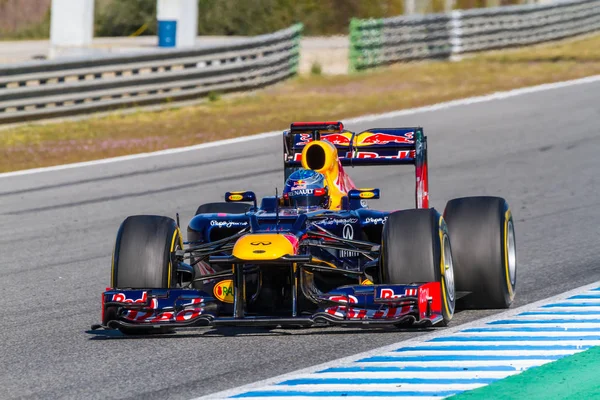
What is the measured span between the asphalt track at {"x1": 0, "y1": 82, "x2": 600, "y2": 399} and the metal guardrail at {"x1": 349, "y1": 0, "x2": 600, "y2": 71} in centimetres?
663

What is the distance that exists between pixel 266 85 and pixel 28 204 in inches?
468

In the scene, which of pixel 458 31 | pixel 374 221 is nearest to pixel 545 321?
pixel 374 221

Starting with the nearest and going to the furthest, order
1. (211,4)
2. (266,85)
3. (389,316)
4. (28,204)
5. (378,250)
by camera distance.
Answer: (389,316) → (378,250) → (28,204) → (266,85) → (211,4)

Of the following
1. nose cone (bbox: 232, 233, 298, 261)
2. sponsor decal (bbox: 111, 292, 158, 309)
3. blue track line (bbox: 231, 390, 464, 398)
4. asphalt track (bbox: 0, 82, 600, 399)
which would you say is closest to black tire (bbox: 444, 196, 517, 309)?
asphalt track (bbox: 0, 82, 600, 399)

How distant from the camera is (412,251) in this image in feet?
24.2

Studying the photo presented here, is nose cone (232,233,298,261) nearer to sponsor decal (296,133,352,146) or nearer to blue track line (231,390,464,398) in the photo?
blue track line (231,390,464,398)

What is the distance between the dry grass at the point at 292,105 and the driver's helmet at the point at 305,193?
8762 millimetres

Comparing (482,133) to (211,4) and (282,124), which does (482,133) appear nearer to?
(282,124)

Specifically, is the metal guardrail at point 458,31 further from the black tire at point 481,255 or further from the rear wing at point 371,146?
the black tire at point 481,255

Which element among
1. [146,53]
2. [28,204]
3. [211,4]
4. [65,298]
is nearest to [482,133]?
[146,53]

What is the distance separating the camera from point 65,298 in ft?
29.6

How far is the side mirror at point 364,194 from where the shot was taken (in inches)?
334

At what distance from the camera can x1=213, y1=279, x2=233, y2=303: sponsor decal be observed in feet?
25.6

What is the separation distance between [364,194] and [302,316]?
1560 millimetres
